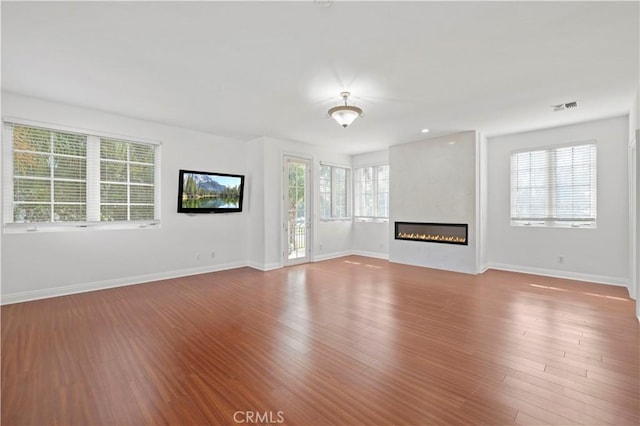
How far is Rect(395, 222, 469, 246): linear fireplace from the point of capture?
6.02m

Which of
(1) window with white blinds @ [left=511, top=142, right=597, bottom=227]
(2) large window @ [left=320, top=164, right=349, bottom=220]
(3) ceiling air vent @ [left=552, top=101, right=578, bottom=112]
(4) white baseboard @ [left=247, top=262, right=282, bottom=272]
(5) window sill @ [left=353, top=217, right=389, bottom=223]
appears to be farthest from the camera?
(5) window sill @ [left=353, top=217, right=389, bottom=223]

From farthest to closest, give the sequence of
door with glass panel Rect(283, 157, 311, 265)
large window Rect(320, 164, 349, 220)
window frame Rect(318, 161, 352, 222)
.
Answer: large window Rect(320, 164, 349, 220)
window frame Rect(318, 161, 352, 222)
door with glass panel Rect(283, 157, 311, 265)

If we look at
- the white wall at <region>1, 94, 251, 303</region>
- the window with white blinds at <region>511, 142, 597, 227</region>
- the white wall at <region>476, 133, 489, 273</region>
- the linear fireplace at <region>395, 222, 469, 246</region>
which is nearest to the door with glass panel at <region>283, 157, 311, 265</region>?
the white wall at <region>1, 94, 251, 303</region>

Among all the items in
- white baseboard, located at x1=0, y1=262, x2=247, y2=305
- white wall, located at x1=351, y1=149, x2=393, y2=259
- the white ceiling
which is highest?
the white ceiling

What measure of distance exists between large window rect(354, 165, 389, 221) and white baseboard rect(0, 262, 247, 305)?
400 centimetres

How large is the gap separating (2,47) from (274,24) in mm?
2682

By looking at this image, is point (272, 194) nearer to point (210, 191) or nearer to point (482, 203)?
point (210, 191)

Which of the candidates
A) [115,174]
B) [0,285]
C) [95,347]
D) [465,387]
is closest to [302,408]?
[465,387]

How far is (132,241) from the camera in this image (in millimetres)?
5059

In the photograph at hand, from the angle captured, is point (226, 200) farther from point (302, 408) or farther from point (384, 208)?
point (302, 408)

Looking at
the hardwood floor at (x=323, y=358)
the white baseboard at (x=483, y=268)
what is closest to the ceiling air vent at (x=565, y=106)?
the hardwood floor at (x=323, y=358)

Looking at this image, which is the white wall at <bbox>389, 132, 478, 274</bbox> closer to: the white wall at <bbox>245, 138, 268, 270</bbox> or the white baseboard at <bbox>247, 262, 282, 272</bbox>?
the white baseboard at <bbox>247, 262, 282, 272</bbox>

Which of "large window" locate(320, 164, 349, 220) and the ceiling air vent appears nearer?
the ceiling air vent

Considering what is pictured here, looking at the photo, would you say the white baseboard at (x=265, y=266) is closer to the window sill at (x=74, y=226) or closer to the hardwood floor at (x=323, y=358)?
the hardwood floor at (x=323, y=358)
